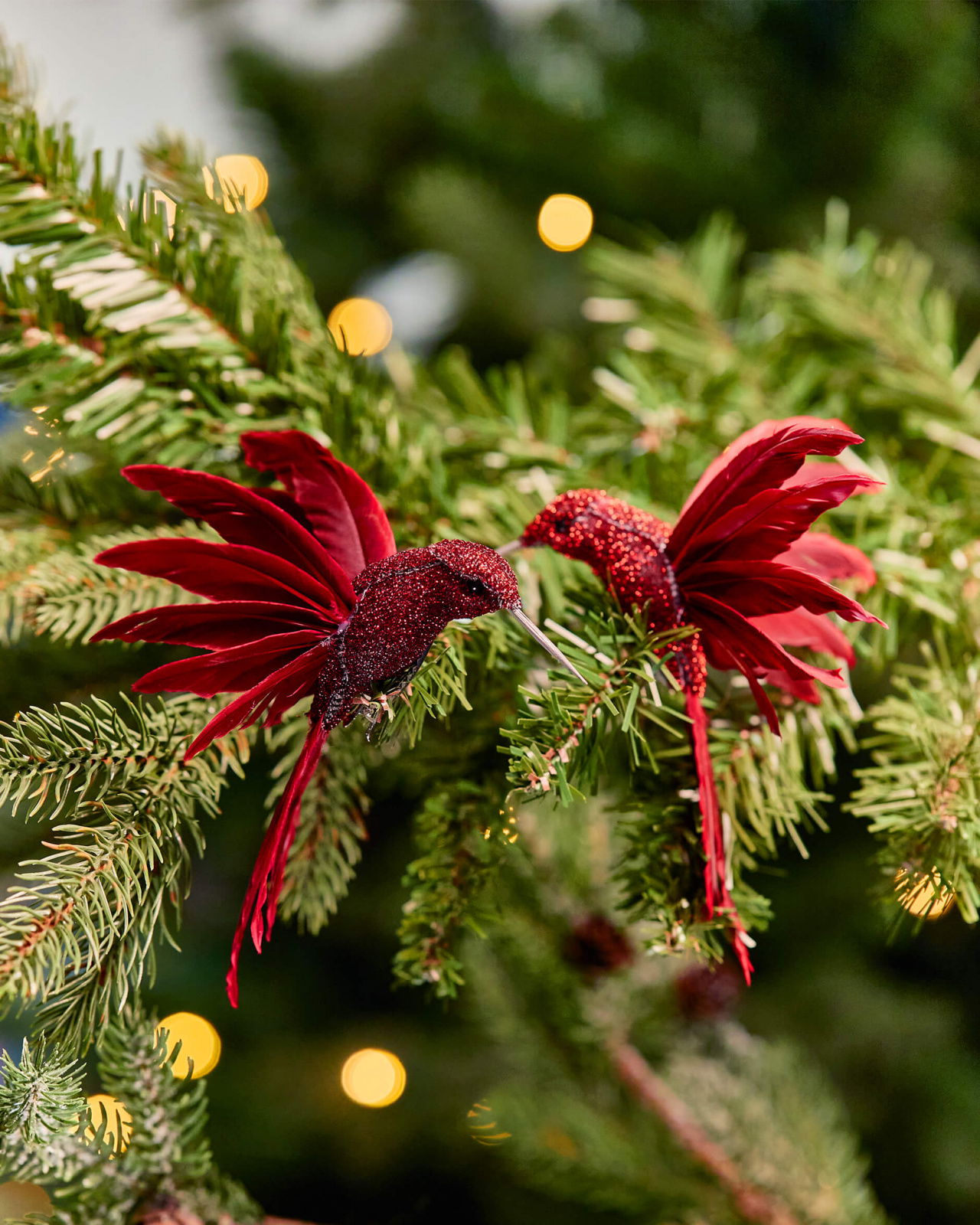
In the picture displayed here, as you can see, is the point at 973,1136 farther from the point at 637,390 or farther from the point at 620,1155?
the point at 637,390

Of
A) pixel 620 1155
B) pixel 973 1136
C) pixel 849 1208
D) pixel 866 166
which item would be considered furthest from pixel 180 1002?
pixel 866 166

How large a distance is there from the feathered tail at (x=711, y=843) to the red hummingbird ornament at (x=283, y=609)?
0.14ft

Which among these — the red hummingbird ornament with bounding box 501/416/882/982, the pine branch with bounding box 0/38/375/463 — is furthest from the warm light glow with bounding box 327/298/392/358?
the red hummingbird ornament with bounding box 501/416/882/982

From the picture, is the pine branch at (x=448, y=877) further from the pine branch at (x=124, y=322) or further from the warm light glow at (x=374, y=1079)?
the warm light glow at (x=374, y=1079)

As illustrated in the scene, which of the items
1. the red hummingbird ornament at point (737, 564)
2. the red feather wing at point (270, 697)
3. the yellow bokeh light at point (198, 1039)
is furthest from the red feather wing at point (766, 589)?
the yellow bokeh light at point (198, 1039)

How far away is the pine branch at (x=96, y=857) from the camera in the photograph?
0.57 feet

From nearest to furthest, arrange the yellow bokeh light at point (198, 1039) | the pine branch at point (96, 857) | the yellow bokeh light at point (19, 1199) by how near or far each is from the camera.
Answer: the pine branch at point (96, 857)
the yellow bokeh light at point (19, 1199)
the yellow bokeh light at point (198, 1039)

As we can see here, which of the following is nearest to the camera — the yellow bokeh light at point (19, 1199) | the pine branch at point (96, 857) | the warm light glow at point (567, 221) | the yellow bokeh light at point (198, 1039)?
the pine branch at point (96, 857)

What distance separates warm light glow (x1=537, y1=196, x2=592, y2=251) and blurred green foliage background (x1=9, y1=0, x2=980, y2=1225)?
32 millimetres

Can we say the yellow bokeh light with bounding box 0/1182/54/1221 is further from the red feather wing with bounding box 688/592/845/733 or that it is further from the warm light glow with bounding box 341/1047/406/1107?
the red feather wing with bounding box 688/592/845/733

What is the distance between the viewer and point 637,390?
1.21ft

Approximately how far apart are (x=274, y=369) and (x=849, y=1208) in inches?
19.7

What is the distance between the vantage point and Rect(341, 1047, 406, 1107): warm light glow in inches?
20.0

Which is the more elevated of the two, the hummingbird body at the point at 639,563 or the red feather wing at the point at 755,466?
the red feather wing at the point at 755,466
